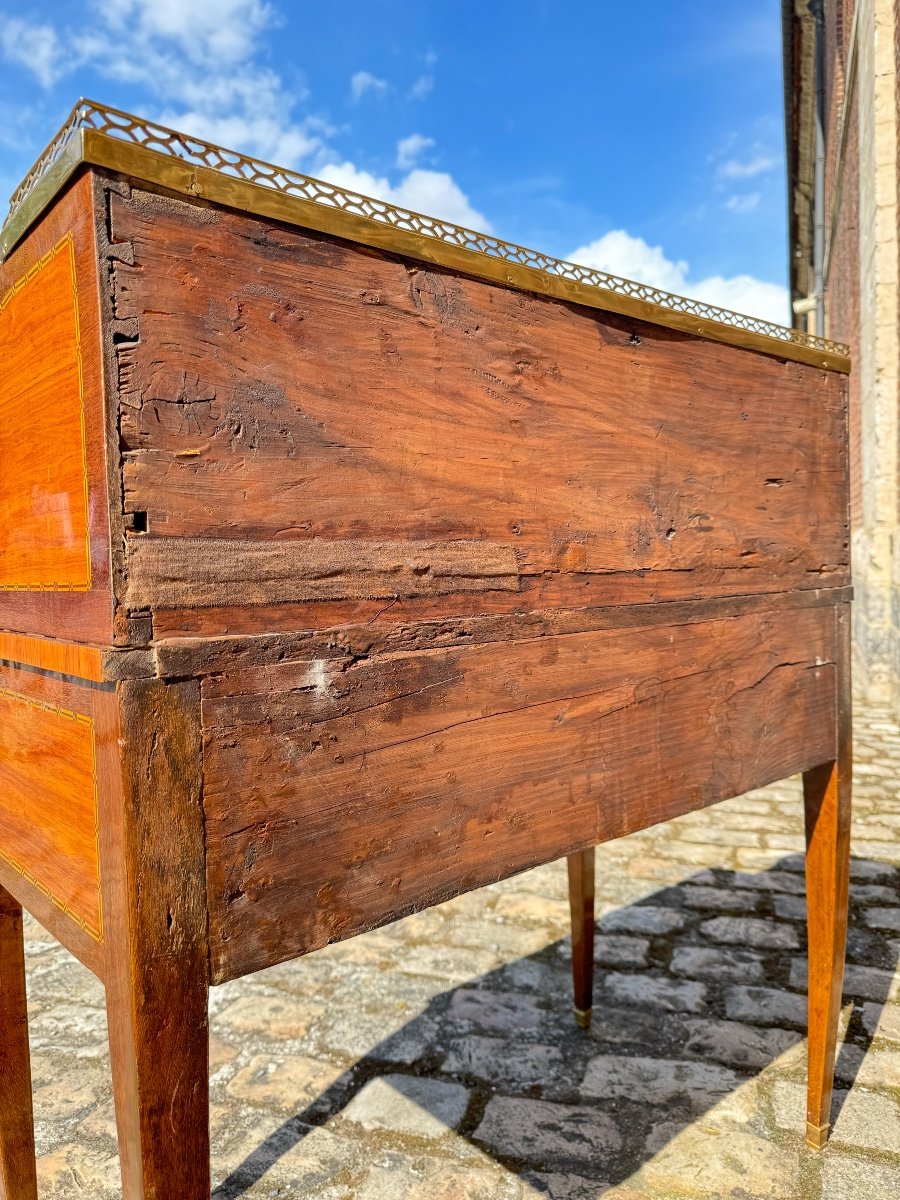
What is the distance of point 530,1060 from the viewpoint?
235 cm

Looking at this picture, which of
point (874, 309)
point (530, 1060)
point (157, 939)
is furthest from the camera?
point (874, 309)

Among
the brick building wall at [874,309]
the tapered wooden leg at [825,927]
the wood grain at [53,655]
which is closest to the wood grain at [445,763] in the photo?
the wood grain at [53,655]

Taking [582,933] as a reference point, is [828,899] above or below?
above

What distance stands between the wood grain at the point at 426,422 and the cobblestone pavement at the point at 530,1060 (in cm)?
132

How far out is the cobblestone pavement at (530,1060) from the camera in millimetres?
1894

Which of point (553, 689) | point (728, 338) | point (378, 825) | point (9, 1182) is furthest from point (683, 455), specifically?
point (9, 1182)

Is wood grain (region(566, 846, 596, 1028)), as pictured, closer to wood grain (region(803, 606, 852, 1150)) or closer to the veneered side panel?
wood grain (region(803, 606, 852, 1150))

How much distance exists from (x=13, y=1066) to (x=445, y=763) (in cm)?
96

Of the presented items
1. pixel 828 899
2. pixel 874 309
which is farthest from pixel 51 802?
pixel 874 309

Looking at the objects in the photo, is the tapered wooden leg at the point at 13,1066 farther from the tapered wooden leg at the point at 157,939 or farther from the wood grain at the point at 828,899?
the wood grain at the point at 828,899

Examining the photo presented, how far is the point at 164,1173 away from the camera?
0.91 meters

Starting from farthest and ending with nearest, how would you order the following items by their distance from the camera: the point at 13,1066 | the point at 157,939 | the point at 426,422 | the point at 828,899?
1. the point at 828,899
2. the point at 13,1066
3. the point at 426,422
4. the point at 157,939

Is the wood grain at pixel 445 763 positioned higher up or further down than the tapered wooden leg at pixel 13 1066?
higher up

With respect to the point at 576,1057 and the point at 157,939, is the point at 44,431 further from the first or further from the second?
the point at 576,1057
